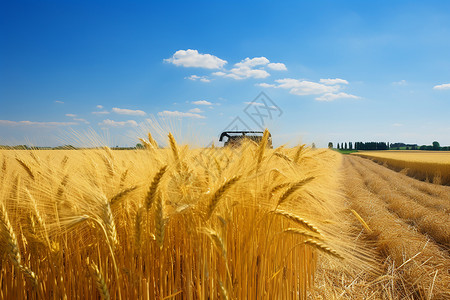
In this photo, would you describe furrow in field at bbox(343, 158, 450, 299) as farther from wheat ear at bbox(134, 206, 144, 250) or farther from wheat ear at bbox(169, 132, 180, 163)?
wheat ear at bbox(134, 206, 144, 250)

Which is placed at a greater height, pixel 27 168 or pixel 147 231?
pixel 27 168

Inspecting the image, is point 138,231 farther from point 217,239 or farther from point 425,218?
point 425,218

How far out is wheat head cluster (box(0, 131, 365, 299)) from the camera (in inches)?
47.0

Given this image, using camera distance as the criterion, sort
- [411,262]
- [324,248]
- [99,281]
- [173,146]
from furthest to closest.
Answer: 1. [411,262]
2. [173,146]
3. [324,248]
4. [99,281]

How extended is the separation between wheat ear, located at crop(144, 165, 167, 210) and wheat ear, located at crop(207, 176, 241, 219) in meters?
0.23

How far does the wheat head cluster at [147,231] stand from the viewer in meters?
1.19

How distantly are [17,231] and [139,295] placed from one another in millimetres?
819

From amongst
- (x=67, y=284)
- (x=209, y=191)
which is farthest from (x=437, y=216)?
(x=67, y=284)

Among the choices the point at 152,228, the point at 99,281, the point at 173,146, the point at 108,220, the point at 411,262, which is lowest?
the point at 411,262

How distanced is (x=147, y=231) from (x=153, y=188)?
8.9 inches

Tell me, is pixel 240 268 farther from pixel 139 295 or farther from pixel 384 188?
pixel 384 188

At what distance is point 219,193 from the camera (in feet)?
3.95

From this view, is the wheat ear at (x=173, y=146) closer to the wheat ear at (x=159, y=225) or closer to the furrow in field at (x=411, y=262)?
the wheat ear at (x=159, y=225)

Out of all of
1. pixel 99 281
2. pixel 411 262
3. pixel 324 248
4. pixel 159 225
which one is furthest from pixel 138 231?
pixel 411 262
